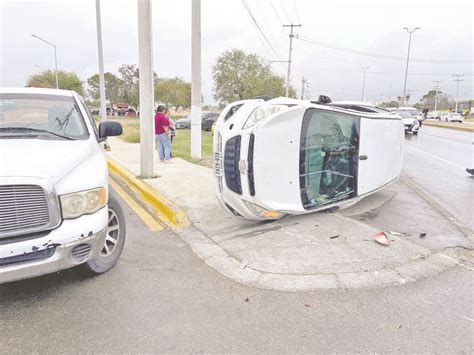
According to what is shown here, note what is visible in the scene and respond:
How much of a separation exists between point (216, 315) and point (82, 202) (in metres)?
1.45

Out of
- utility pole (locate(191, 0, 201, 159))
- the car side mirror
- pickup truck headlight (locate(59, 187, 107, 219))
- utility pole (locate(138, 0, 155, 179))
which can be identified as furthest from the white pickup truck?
utility pole (locate(191, 0, 201, 159))

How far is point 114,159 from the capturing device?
1100 cm

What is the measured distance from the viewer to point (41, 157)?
295cm

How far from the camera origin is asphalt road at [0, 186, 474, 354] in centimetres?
248

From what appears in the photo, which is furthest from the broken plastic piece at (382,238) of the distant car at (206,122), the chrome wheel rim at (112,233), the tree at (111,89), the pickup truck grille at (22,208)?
the tree at (111,89)

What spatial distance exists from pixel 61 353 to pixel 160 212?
11.1 ft

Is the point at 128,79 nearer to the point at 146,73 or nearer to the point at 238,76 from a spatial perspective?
the point at 238,76

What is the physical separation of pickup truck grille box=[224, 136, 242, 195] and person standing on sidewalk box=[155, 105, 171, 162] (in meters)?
5.84

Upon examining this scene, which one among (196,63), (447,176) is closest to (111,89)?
(196,63)

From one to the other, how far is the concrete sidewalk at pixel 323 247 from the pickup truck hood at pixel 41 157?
1.73 metres

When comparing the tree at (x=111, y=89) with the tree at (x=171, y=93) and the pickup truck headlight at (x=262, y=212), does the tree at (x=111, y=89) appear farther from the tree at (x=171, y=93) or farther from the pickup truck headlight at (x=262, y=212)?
the pickup truck headlight at (x=262, y=212)

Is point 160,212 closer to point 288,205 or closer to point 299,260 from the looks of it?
point 288,205

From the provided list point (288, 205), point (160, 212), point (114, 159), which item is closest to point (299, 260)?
point (288, 205)

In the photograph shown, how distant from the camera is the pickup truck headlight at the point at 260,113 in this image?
420 centimetres
